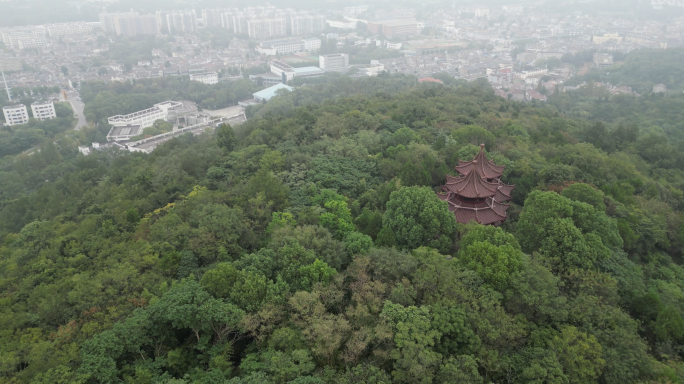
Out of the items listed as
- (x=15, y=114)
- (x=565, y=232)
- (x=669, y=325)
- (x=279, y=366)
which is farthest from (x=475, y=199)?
(x=15, y=114)

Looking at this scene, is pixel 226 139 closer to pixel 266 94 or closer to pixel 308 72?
pixel 266 94

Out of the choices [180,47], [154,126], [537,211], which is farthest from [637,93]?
[180,47]

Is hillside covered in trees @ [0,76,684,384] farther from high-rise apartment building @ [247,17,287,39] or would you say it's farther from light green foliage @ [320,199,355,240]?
high-rise apartment building @ [247,17,287,39]

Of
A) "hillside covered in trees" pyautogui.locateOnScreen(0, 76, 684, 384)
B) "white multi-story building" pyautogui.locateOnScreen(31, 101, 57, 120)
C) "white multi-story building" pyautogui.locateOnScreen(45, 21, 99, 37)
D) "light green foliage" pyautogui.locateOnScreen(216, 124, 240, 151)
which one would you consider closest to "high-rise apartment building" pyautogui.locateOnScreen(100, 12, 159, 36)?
"white multi-story building" pyautogui.locateOnScreen(45, 21, 99, 37)

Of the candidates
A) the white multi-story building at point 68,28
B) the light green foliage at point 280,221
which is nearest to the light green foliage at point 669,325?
the light green foliage at point 280,221

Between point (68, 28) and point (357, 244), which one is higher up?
point (68, 28)
